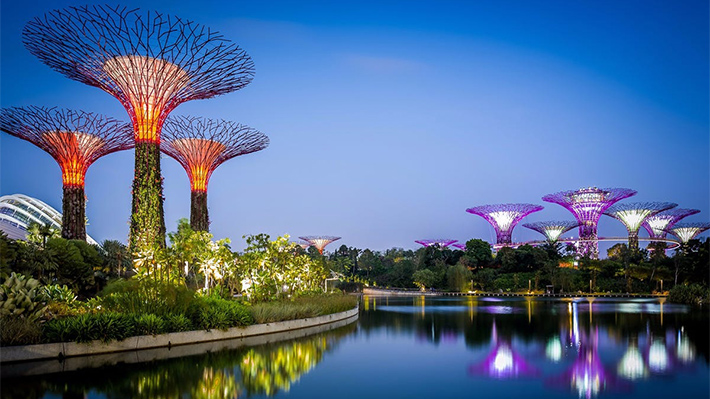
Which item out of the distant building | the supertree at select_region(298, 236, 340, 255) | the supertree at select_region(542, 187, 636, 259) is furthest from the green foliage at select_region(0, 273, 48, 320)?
the supertree at select_region(298, 236, 340, 255)

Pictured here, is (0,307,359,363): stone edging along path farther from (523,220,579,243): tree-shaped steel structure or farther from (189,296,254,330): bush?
(523,220,579,243): tree-shaped steel structure

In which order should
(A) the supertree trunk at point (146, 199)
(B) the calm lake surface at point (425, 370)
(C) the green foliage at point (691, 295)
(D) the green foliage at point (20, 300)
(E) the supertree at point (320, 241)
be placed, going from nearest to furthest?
(B) the calm lake surface at point (425, 370) < (D) the green foliage at point (20, 300) < (A) the supertree trunk at point (146, 199) < (C) the green foliage at point (691, 295) < (E) the supertree at point (320, 241)

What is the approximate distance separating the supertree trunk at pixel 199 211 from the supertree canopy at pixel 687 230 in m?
88.6

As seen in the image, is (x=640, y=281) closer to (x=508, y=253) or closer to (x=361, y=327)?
(x=508, y=253)

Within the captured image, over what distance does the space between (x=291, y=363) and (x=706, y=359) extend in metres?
8.28

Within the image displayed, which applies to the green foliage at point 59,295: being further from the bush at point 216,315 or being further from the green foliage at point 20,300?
the bush at point 216,315

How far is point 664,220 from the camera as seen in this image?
91.2 meters

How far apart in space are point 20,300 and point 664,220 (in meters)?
97.0

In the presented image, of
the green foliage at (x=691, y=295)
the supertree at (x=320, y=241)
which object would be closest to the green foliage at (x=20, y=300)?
the green foliage at (x=691, y=295)

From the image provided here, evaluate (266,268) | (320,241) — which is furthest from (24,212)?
(320,241)

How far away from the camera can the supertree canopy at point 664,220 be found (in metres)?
88.7

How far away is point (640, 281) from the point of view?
50781 mm

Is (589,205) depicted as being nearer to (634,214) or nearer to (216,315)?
(634,214)

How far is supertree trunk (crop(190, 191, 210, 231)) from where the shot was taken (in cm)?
3240
